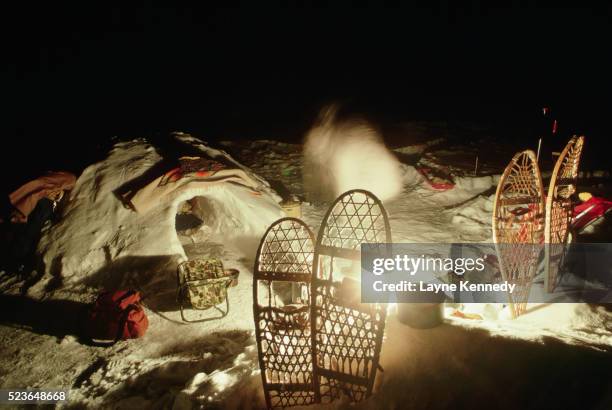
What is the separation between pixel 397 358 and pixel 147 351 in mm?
3735

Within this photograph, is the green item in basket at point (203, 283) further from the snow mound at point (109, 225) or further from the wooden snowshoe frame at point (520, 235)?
the wooden snowshoe frame at point (520, 235)

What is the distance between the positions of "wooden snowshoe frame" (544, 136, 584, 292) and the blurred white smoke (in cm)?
658

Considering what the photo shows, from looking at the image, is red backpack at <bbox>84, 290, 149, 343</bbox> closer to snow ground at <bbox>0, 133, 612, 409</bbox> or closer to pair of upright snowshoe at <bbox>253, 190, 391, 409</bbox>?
snow ground at <bbox>0, 133, 612, 409</bbox>

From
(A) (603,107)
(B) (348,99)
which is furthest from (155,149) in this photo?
(A) (603,107)

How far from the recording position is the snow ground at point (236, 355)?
307cm

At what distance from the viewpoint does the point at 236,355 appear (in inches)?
185

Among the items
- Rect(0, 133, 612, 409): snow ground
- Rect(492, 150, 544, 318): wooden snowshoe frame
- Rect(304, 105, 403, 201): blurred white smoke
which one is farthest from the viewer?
Rect(304, 105, 403, 201): blurred white smoke

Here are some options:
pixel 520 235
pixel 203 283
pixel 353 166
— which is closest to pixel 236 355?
pixel 203 283

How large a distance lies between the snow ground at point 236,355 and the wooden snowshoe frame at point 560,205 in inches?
41.1

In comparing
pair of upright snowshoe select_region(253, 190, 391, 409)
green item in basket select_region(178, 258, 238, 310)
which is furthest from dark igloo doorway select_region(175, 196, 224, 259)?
pair of upright snowshoe select_region(253, 190, 391, 409)

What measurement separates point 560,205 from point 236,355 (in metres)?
5.03

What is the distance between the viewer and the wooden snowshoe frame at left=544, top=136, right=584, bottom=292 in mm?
4148

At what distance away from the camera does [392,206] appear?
10773 mm

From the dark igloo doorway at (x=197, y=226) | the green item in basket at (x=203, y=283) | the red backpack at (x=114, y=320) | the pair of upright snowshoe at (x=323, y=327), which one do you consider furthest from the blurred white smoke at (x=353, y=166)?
the pair of upright snowshoe at (x=323, y=327)
